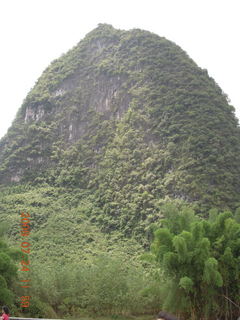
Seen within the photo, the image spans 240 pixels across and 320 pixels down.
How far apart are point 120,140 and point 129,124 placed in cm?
249

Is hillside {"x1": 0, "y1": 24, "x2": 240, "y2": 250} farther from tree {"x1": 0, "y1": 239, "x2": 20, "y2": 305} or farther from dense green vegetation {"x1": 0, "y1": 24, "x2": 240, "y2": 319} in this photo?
tree {"x1": 0, "y1": 239, "x2": 20, "y2": 305}

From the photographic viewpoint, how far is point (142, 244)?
3100cm

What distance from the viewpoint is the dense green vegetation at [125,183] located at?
13680 millimetres

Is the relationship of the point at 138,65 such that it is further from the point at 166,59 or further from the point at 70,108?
the point at 70,108

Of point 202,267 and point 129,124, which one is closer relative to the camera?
point 202,267

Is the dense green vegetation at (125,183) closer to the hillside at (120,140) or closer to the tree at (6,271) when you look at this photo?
the hillside at (120,140)

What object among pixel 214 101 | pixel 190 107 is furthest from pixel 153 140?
pixel 214 101

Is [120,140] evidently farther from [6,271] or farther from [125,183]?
[6,271]

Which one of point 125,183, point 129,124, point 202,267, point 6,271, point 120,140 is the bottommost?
point 6,271

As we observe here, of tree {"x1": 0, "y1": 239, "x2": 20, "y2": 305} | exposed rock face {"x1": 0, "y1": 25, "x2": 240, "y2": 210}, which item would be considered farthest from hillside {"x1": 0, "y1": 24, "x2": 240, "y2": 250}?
tree {"x1": 0, "y1": 239, "x2": 20, "y2": 305}

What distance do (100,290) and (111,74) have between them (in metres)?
39.5

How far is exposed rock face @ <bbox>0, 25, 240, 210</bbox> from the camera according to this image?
114ft

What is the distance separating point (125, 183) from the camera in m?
38.8

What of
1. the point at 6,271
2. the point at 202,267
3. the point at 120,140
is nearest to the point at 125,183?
the point at 120,140
